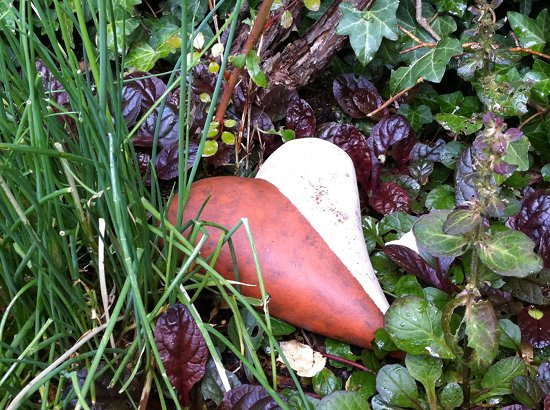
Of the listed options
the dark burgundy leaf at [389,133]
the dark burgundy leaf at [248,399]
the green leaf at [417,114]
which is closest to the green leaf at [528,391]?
the dark burgundy leaf at [248,399]

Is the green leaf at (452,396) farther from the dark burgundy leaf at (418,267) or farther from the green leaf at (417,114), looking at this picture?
the green leaf at (417,114)

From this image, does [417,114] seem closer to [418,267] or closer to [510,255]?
[418,267]

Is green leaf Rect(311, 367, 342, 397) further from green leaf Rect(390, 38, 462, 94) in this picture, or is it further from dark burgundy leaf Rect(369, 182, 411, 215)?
green leaf Rect(390, 38, 462, 94)

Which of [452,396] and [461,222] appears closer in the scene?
[461,222]

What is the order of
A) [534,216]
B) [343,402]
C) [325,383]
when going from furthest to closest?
[534,216], [325,383], [343,402]

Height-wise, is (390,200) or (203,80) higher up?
(203,80)

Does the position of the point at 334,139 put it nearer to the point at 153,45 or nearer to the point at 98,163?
the point at 153,45

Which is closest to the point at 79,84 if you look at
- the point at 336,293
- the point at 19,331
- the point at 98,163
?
the point at 98,163

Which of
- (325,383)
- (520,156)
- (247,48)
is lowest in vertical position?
(325,383)

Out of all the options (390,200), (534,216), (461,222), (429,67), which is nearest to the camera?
(461,222)

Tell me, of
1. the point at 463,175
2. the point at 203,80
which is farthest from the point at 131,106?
the point at 463,175
